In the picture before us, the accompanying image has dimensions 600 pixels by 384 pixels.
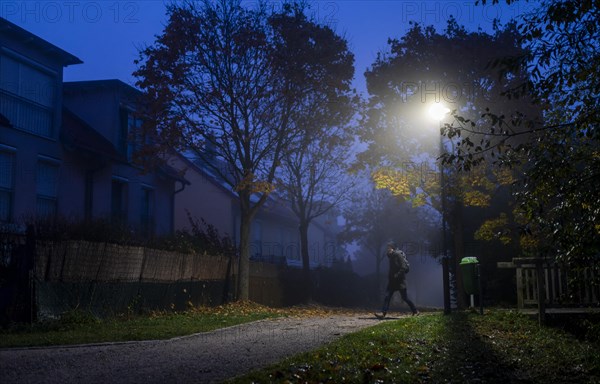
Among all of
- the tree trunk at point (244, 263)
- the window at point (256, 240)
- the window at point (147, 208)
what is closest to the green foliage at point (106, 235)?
the tree trunk at point (244, 263)

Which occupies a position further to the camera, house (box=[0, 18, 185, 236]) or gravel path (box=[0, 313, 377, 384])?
house (box=[0, 18, 185, 236])

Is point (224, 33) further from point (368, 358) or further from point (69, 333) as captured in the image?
point (368, 358)

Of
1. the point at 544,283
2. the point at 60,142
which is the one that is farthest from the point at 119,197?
A: the point at 544,283

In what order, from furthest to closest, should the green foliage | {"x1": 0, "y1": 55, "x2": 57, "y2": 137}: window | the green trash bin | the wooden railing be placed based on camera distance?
{"x1": 0, "y1": 55, "x2": 57, "y2": 137}: window < the green trash bin < the wooden railing < the green foliage

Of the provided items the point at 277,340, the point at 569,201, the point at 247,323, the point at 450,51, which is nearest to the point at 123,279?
the point at 247,323

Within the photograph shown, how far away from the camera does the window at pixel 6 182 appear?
1908cm

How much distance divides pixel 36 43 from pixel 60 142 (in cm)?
324

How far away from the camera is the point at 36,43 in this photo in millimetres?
20016

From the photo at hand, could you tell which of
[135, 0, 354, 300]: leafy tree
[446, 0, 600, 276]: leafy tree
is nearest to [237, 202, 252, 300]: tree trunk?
[135, 0, 354, 300]: leafy tree

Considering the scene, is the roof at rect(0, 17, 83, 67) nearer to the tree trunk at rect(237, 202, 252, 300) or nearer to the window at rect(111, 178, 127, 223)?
the window at rect(111, 178, 127, 223)

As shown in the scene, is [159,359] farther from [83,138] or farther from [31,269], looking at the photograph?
[83,138]

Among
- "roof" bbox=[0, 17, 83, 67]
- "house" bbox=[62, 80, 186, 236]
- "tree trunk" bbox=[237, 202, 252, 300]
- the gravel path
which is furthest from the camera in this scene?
"house" bbox=[62, 80, 186, 236]

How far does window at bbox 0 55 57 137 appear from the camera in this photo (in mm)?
19219

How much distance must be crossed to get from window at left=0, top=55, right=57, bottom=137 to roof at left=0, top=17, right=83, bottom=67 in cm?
58
